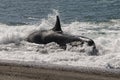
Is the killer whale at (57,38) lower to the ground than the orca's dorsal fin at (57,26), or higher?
lower

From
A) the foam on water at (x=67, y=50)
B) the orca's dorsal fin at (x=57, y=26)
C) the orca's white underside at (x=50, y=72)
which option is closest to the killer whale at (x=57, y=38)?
the orca's dorsal fin at (x=57, y=26)

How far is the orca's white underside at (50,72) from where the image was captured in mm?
11953

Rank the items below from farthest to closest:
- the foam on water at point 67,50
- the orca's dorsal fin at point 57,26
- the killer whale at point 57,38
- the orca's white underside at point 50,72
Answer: the orca's dorsal fin at point 57,26
the killer whale at point 57,38
the foam on water at point 67,50
the orca's white underside at point 50,72

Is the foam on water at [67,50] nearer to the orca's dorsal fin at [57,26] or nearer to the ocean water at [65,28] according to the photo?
the ocean water at [65,28]

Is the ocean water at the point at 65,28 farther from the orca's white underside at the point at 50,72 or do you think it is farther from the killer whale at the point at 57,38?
the orca's white underside at the point at 50,72

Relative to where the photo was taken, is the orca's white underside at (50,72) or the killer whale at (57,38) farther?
the killer whale at (57,38)

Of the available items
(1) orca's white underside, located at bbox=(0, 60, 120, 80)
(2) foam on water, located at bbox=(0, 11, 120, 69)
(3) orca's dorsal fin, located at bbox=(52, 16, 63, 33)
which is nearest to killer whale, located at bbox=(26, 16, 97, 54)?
(3) orca's dorsal fin, located at bbox=(52, 16, 63, 33)

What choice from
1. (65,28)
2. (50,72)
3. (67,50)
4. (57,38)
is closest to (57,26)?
(57,38)

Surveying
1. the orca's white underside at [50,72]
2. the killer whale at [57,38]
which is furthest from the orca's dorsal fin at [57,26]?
the orca's white underside at [50,72]

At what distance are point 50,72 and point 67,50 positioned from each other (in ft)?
17.1

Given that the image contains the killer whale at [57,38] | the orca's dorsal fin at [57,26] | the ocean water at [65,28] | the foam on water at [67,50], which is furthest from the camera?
the orca's dorsal fin at [57,26]

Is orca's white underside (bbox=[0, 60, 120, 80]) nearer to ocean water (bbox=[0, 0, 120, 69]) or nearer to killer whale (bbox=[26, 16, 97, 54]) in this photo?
ocean water (bbox=[0, 0, 120, 69])

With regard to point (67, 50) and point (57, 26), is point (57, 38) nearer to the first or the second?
point (57, 26)

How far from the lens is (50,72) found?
12.8 meters
